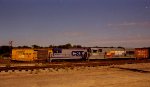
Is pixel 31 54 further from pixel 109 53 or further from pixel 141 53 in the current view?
pixel 141 53

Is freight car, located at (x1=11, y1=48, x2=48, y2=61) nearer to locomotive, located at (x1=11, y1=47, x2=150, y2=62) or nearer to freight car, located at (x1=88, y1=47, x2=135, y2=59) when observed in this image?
locomotive, located at (x1=11, y1=47, x2=150, y2=62)

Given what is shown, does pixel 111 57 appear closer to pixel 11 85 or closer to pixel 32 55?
pixel 32 55

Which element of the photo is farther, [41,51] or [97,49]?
[97,49]

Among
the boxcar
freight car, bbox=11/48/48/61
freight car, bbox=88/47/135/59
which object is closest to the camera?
freight car, bbox=11/48/48/61

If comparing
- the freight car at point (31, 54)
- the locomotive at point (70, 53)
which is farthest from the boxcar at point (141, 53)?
the freight car at point (31, 54)

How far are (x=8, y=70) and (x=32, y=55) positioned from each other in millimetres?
17274

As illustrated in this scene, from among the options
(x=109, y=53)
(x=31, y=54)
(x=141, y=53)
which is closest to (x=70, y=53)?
(x=31, y=54)

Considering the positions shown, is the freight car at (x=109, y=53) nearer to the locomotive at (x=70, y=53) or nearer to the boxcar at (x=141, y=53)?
the locomotive at (x=70, y=53)

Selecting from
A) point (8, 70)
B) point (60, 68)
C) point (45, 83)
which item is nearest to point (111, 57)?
point (60, 68)

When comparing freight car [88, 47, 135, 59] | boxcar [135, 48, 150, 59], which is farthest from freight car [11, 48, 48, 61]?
boxcar [135, 48, 150, 59]

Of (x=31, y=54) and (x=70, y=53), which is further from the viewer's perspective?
(x=70, y=53)

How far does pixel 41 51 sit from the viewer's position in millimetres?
44688

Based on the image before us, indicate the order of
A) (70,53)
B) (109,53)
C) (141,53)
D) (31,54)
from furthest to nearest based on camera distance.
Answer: (141,53) → (109,53) → (70,53) → (31,54)

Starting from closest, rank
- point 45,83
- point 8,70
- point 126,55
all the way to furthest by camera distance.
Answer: point 45,83 → point 8,70 → point 126,55
